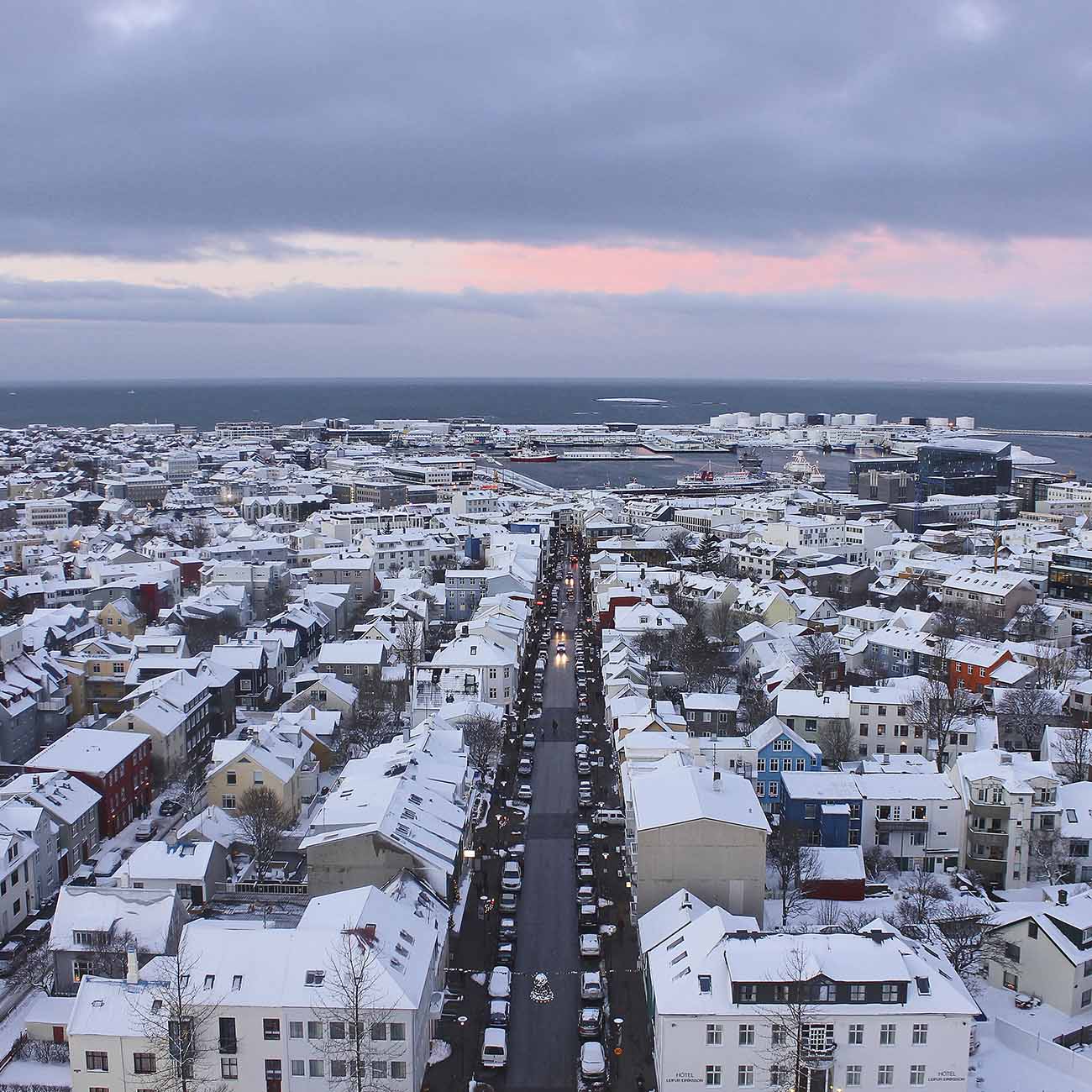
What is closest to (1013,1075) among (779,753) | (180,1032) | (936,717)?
(779,753)

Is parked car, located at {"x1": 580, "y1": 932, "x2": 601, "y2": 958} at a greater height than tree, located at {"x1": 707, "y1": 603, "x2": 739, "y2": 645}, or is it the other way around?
tree, located at {"x1": 707, "y1": 603, "x2": 739, "y2": 645}

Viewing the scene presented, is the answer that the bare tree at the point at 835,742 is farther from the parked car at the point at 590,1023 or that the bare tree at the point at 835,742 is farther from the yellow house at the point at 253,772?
the yellow house at the point at 253,772

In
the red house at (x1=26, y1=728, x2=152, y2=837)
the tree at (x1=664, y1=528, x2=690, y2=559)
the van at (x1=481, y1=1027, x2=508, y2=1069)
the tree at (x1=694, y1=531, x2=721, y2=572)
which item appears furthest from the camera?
the tree at (x1=664, y1=528, x2=690, y2=559)

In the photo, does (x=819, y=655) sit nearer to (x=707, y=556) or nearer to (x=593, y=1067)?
(x=707, y=556)

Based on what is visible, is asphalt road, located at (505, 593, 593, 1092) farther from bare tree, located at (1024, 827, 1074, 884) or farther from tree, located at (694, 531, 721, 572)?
tree, located at (694, 531, 721, 572)

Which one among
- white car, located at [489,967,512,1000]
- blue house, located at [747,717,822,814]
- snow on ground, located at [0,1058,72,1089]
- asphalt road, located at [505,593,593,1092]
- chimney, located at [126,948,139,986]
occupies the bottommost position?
asphalt road, located at [505,593,593,1092]

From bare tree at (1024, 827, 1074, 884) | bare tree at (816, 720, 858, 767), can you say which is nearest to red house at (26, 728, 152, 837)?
bare tree at (816, 720, 858, 767)

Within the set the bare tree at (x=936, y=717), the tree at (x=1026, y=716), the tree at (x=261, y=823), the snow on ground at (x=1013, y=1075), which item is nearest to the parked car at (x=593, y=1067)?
the snow on ground at (x=1013, y=1075)

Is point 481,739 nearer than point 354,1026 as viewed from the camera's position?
No
